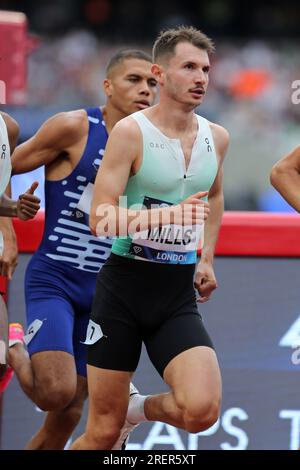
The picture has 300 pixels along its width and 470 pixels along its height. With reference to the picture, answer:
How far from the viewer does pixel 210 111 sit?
59.5 feet

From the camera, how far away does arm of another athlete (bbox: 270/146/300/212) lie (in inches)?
234

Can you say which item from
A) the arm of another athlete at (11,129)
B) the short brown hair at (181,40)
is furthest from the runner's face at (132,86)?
the short brown hair at (181,40)

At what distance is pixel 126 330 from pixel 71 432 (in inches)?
43.7

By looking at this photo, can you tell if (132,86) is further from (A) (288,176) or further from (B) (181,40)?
(A) (288,176)

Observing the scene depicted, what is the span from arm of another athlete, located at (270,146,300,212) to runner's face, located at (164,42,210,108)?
659 millimetres

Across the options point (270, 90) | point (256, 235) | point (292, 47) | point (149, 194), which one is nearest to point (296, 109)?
point (270, 90)

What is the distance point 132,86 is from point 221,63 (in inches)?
556

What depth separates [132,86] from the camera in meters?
6.67

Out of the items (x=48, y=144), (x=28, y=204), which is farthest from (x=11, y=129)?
(x=28, y=204)

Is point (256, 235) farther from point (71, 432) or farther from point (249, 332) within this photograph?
point (71, 432)

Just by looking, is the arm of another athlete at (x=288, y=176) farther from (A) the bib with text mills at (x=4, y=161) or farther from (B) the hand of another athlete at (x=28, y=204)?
(A) the bib with text mills at (x=4, y=161)

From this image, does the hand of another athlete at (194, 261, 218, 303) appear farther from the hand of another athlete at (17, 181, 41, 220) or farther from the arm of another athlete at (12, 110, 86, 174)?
the arm of another athlete at (12, 110, 86, 174)

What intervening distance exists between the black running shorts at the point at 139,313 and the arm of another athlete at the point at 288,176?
71cm

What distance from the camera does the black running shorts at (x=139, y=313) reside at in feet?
18.4
